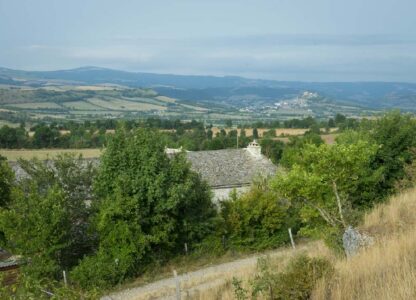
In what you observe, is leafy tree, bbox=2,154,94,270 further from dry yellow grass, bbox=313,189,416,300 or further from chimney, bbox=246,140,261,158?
chimney, bbox=246,140,261,158

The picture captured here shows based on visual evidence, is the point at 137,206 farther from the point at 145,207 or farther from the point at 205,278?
the point at 205,278

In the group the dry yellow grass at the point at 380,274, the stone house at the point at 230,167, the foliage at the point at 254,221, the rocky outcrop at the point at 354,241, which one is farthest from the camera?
the stone house at the point at 230,167

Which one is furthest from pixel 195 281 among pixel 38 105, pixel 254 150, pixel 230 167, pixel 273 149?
pixel 38 105

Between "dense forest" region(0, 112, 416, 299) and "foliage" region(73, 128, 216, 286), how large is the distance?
45mm

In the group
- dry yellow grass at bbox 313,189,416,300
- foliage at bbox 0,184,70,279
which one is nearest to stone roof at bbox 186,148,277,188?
foliage at bbox 0,184,70,279

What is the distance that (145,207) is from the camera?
2300cm

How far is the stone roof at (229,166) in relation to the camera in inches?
1452

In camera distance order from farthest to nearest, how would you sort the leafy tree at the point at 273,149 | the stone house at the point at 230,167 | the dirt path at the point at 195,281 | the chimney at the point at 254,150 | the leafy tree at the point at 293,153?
the leafy tree at the point at 273,149
the chimney at the point at 254,150
the stone house at the point at 230,167
the leafy tree at the point at 293,153
the dirt path at the point at 195,281

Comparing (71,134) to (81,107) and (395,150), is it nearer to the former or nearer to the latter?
(395,150)

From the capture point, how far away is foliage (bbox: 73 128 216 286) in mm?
22008

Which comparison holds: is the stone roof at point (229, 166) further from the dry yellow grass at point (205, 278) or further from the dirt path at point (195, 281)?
the dry yellow grass at point (205, 278)

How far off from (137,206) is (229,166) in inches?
679

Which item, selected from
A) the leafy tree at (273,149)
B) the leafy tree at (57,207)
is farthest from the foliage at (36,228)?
the leafy tree at (273,149)

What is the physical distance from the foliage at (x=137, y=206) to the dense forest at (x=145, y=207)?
0.04 meters
